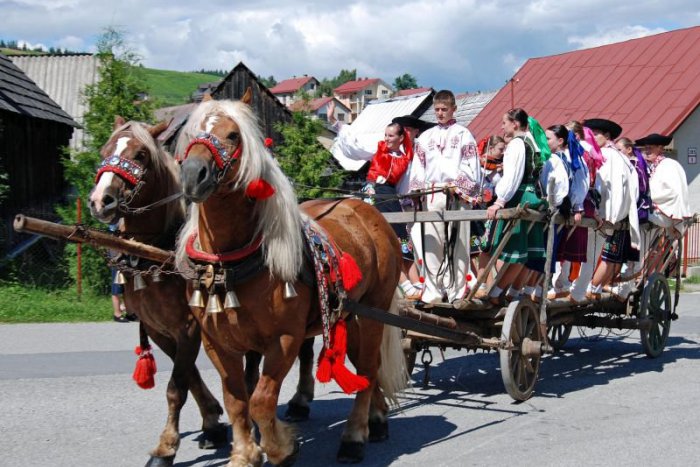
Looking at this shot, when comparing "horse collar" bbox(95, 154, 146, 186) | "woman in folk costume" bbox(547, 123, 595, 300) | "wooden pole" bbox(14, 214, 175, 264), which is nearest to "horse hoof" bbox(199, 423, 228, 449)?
"wooden pole" bbox(14, 214, 175, 264)

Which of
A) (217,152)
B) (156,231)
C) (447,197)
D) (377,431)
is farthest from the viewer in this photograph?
(447,197)

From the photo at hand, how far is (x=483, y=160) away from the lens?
7.88 metres

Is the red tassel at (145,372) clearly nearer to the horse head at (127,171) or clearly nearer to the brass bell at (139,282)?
the brass bell at (139,282)

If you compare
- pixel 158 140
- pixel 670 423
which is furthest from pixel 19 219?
pixel 670 423

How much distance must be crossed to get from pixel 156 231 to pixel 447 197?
2710mm

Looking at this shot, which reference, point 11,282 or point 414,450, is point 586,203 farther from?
point 11,282

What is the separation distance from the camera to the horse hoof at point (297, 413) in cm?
625

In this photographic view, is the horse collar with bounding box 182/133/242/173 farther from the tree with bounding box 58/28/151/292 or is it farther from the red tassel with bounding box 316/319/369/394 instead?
the tree with bounding box 58/28/151/292

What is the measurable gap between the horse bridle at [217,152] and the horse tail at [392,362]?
2186 millimetres

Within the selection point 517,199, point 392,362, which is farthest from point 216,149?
point 517,199

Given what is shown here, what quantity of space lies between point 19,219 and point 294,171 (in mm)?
10490

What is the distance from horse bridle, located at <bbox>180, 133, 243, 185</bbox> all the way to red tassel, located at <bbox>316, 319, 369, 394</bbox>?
1.25 m

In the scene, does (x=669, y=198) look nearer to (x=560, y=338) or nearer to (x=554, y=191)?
(x=560, y=338)

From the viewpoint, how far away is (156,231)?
17.0 feet
